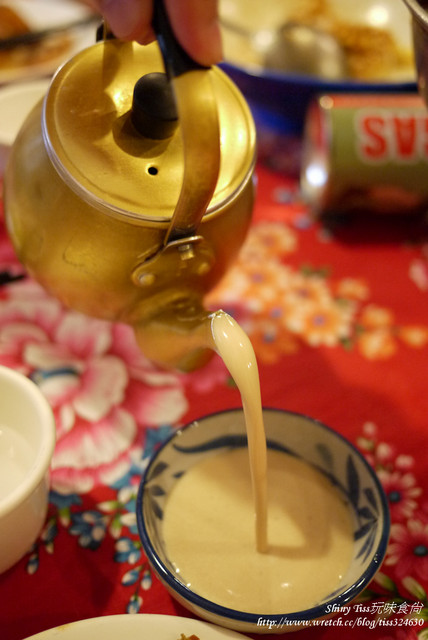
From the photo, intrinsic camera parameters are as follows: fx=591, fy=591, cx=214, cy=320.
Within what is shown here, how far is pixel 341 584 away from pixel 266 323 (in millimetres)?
392

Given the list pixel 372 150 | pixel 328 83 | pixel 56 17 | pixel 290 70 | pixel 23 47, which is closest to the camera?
pixel 372 150

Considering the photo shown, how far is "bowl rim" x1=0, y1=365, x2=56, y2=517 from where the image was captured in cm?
48

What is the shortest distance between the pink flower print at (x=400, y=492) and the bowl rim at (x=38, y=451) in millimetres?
358

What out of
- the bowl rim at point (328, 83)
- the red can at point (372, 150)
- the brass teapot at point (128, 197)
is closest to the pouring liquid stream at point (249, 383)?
the brass teapot at point (128, 197)

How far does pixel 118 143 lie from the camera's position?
1.77ft

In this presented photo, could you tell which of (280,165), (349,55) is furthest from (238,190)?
(349,55)

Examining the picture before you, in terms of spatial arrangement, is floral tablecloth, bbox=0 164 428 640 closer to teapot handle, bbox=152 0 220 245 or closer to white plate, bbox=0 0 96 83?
teapot handle, bbox=152 0 220 245

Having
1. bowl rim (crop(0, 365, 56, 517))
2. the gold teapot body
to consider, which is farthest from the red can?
bowl rim (crop(0, 365, 56, 517))

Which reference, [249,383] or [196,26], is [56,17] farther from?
[249,383]

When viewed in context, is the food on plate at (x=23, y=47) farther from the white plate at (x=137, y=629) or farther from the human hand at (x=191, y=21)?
the white plate at (x=137, y=629)

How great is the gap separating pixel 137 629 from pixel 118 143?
0.41m

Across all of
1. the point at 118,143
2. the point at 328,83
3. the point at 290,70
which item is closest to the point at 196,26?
the point at 118,143

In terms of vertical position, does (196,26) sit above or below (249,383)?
above

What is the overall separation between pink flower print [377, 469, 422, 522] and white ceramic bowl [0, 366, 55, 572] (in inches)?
14.0
